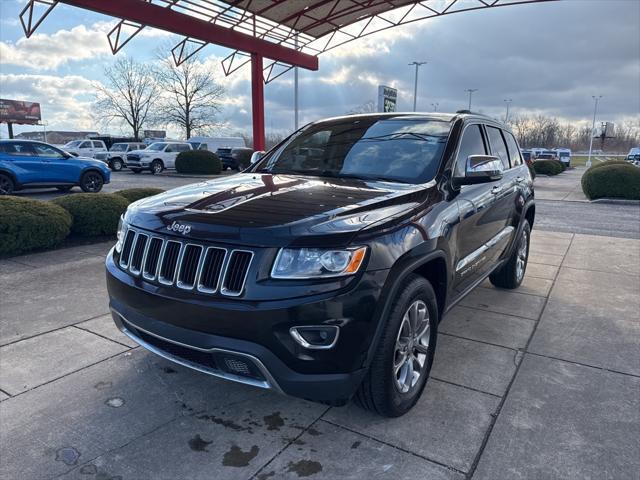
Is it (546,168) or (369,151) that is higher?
(369,151)

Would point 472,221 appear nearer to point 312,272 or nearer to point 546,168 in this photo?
point 312,272

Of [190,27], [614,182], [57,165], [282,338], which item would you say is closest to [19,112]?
[190,27]

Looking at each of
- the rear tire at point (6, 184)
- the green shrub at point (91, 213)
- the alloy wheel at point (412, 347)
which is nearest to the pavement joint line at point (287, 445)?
the alloy wheel at point (412, 347)

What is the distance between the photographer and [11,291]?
16.6 ft

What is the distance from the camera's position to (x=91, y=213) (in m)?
7.46

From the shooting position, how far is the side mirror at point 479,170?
3.32m

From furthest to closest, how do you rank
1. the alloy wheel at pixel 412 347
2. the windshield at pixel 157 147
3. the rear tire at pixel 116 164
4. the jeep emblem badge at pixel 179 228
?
the rear tire at pixel 116 164 → the windshield at pixel 157 147 → the alloy wheel at pixel 412 347 → the jeep emblem badge at pixel 179 228

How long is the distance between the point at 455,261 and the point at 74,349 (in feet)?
9.79

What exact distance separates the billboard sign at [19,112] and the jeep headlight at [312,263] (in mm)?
77613

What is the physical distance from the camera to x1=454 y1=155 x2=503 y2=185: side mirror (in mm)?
3321

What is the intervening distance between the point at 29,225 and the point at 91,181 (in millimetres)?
10070

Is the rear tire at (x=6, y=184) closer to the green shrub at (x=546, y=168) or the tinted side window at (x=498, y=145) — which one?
the tinted side window at (x=498, y=145)

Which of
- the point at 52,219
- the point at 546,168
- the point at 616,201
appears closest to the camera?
the point at 52,219

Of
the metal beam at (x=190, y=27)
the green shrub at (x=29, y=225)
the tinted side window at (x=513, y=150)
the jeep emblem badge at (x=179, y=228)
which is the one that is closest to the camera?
the jeep emblem badge at (x=179, y=228)
